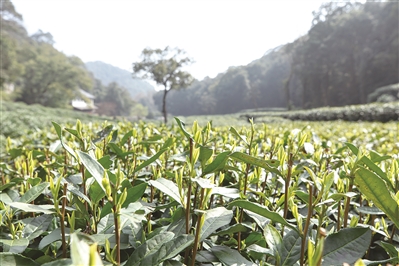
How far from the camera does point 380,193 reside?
536mm

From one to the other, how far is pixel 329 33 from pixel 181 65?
2015 cm

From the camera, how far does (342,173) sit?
0.92 metres

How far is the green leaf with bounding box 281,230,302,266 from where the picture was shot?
567mm

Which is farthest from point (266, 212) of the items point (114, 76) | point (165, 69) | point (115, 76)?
point (115, 76)

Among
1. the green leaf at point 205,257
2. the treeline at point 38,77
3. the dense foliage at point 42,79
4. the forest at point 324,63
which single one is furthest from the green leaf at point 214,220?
the dense foliage at point 42,79

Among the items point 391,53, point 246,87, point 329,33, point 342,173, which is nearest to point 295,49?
point 329,33

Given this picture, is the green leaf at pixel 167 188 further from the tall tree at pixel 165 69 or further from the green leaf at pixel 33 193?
the tall tree at pixel 165 69

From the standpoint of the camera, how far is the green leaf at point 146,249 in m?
0.52

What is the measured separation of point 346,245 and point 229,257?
0.80ft

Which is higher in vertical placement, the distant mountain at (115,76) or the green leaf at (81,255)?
the distant mountain at (115,76)

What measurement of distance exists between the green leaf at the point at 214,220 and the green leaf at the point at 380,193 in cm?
30

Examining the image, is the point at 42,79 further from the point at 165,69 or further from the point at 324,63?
the point at 324,63

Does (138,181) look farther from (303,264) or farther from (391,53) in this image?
(391,53)

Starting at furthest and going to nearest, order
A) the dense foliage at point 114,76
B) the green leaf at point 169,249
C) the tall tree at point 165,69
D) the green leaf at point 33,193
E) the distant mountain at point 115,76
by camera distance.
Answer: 1. the distant mountain at point 115,76
2. the dense foliage at point 114,76
3. the tall tree at point 165,69
4. the green leaf at point 33,193
5. the green leaf at point 169,249
